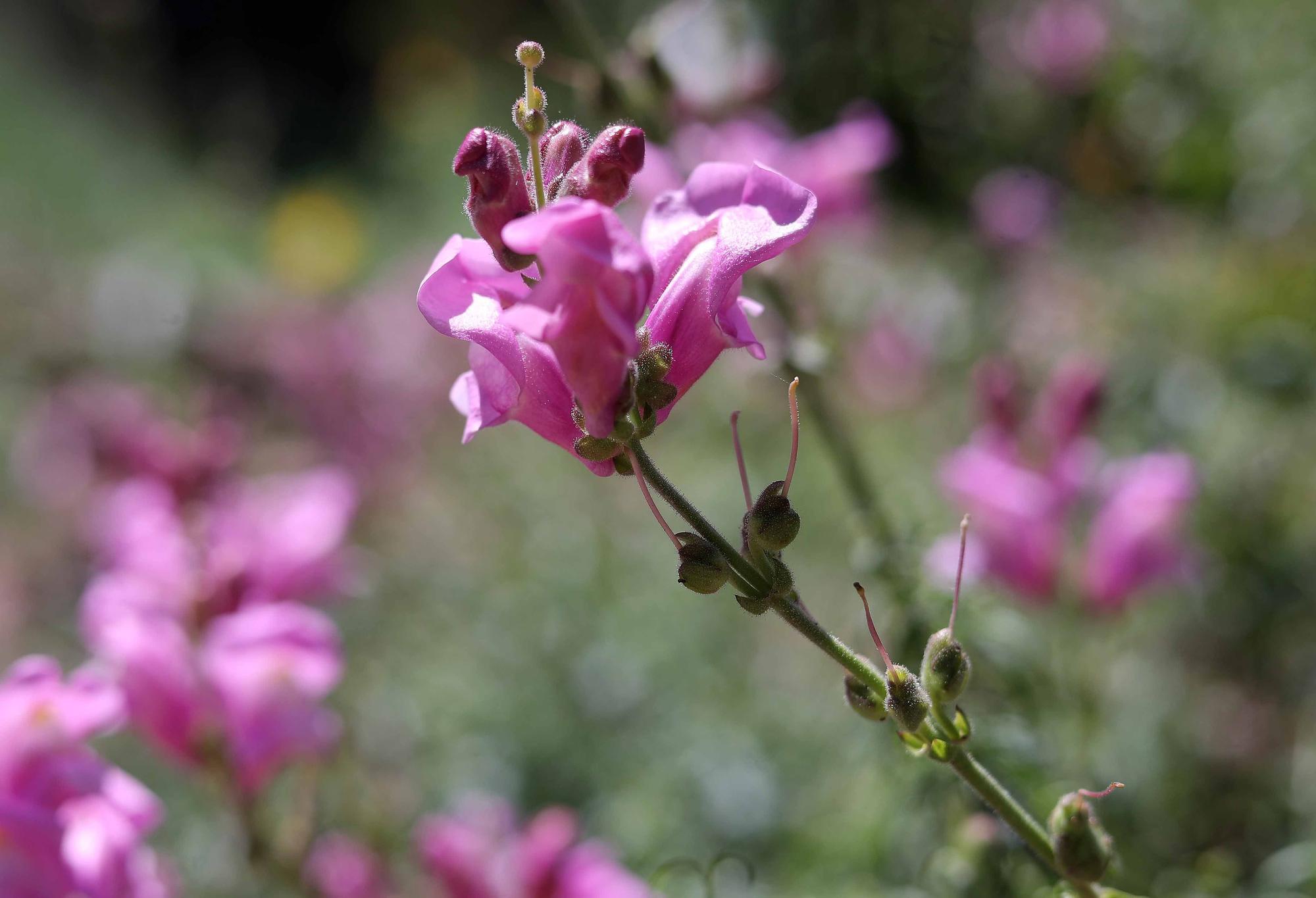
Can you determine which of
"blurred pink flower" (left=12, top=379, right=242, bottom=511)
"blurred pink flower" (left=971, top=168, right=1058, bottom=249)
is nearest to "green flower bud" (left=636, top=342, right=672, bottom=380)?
"blurred pink flower" (left=12, top=379, right=242, bottom=511)

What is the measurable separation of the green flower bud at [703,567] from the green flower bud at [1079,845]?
1.08 ft

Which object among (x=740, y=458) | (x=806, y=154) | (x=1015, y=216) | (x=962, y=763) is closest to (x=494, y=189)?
(x=740, y=458)

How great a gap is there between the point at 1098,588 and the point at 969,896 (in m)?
0.68

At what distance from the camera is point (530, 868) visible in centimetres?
148

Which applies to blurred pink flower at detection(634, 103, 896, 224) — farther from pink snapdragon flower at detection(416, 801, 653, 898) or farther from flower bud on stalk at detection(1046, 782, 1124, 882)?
flower bud on stalk at detection(1046, 782, 1124, 882)

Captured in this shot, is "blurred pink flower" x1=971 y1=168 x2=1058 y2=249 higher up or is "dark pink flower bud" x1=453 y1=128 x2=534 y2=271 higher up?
"blurred pink flower" x1=971 y1=168 x2=1058 y2=249

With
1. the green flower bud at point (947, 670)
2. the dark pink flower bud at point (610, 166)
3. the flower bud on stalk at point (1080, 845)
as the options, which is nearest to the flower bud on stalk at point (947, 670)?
the green flower bud at point (947, 670)

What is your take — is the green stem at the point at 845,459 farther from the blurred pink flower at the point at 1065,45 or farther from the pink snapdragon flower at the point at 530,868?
the blurred pink flower at the point at 1065,45

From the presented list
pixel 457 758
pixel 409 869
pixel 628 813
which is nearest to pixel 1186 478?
pixel 628 813

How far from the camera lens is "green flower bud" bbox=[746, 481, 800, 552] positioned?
2.76 ft

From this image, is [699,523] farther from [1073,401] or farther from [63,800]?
[1073,401]

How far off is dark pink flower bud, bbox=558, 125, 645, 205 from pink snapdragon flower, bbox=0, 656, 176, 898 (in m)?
0.84

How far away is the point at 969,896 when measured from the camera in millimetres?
1340

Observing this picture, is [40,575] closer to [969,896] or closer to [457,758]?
[457,758]
